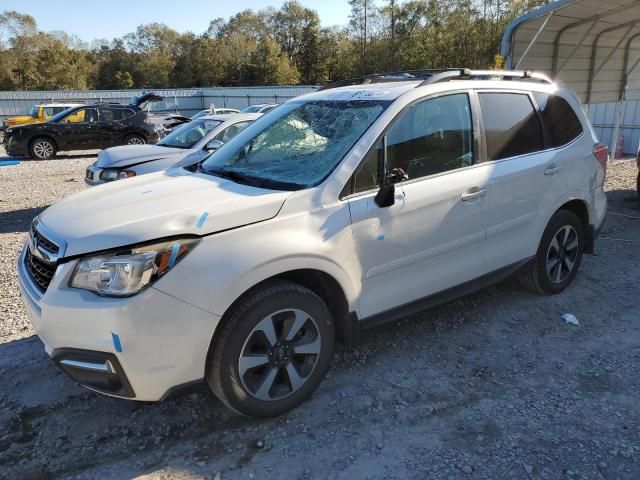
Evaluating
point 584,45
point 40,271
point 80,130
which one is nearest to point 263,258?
point 40,271

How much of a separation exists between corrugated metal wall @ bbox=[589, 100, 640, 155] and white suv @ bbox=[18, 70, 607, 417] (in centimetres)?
1401

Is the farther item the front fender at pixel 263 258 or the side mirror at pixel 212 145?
the side mirror at pixel 212 145

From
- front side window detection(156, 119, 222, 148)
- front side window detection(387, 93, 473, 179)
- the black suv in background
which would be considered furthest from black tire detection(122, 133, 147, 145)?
front side window detection(387, 93, 473, 179)

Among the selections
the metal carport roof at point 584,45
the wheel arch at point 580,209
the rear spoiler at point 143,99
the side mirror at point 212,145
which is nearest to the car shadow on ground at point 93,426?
the wheel arch at point 580,209

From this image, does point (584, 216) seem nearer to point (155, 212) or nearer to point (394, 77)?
point (394, 77)

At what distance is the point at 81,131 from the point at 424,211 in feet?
52.2

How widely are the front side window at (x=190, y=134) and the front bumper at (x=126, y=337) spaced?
606cm

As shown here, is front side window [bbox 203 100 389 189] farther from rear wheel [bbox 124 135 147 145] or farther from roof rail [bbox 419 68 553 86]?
rear wheel [bbox 124 135 147 145]

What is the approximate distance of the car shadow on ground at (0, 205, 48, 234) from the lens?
734cm

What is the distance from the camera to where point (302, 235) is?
2.71 meters

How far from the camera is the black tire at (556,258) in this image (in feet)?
13.8

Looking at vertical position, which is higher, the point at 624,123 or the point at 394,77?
the point at 394,77

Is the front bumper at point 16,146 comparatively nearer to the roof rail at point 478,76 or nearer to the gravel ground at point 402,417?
the gravel ground at point 402,417

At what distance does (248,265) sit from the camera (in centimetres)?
251
